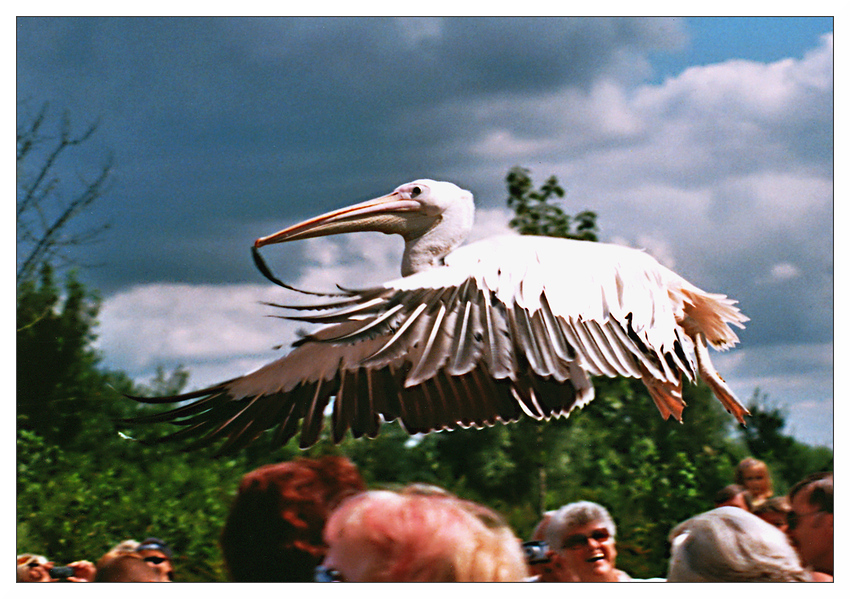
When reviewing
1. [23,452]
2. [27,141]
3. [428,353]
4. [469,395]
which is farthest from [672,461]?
[27,141]

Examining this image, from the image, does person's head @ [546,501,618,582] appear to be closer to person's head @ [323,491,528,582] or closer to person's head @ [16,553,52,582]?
person's head @ [323,491,528,582]

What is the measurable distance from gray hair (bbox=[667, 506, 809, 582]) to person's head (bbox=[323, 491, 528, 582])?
0.56 meters

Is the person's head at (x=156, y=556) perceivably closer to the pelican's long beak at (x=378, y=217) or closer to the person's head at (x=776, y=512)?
the pelican's long beak at (x=378, y=217)

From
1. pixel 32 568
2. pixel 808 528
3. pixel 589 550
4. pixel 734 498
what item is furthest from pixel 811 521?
pixel 32 568

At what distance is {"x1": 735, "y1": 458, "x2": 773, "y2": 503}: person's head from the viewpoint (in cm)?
312

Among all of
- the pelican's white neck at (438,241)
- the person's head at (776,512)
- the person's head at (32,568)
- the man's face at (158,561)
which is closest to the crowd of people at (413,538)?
the person's head at (776,512)

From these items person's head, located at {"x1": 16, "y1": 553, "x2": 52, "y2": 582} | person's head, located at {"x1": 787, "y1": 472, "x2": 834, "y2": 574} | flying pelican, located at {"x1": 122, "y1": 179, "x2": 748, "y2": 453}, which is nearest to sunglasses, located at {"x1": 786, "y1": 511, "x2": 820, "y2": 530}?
person's head, located at {"x1": 787, "y1": 472, "x2": 834, "y2": 574}

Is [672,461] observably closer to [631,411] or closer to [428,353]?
[631,411]

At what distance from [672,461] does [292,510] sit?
96.0 inches

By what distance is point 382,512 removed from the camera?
142cm

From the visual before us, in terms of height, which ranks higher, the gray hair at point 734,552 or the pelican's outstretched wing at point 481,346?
the pelican's outstretched wing at point 481,346

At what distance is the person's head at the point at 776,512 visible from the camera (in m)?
2.66

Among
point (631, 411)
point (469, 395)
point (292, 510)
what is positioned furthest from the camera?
point (631, 411)

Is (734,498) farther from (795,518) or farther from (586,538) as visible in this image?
(586,538)
